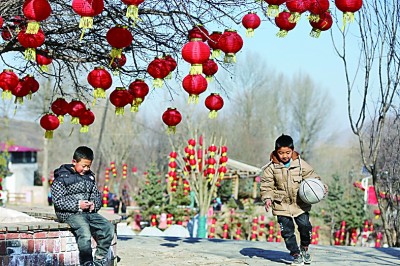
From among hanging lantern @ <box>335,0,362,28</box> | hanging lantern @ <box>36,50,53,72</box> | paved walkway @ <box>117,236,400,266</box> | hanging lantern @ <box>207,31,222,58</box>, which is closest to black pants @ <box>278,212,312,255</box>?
paved walkway @ <box>117,236,400,266</box>

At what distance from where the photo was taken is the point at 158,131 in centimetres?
4850

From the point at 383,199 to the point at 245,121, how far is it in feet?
134

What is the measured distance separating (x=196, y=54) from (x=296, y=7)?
906mm

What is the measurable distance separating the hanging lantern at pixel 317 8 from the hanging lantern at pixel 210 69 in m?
1.07

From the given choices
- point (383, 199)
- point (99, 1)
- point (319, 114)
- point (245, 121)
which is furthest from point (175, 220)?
point (319, 114)

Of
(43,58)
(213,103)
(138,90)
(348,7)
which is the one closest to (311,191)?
(213,103)

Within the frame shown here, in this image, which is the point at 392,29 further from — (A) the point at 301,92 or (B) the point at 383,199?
(A) the point at 301,92

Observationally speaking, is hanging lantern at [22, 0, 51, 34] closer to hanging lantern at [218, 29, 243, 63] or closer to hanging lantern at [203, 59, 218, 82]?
hanging lantern at [218, 29, 243, 63]

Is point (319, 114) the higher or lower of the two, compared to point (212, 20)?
higher

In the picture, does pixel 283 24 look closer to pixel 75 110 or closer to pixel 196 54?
pixel 196 54

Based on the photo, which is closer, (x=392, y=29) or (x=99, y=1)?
(x=99, y=1)

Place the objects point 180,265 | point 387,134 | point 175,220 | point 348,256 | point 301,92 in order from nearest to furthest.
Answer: point 180,265 → point 348,256 → point 387,134 → point 175,220 → point 301,92

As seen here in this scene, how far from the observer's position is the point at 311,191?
24.8 feet

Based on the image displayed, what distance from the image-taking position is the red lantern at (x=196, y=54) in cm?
588
